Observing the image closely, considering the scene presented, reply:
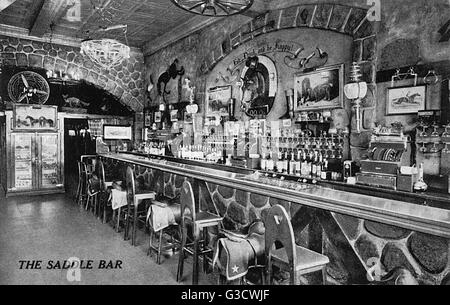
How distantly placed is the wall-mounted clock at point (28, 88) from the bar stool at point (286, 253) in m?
7.78

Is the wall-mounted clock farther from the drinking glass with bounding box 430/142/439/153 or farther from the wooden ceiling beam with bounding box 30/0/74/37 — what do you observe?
the drinking glass with bounding box 430/142/439/153

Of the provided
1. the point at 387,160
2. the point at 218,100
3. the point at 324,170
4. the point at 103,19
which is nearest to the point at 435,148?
the point at 387,160

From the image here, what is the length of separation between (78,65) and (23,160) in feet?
8.86

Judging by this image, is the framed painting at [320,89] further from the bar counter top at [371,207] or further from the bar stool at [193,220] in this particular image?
the bar stool at [193,220]

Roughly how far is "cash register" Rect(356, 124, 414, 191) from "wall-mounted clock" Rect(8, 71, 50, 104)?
24.8ft

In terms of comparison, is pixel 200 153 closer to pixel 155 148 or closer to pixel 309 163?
pixel 155 148

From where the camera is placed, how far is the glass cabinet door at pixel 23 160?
8.07 meters

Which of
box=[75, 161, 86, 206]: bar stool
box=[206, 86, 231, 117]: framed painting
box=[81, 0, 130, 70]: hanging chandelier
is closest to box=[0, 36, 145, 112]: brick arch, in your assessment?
box=[81, 0, 130, 70]: hanging chandelier

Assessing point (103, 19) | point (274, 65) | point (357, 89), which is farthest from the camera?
point (103, 19)

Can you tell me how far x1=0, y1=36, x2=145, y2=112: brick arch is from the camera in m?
7.93

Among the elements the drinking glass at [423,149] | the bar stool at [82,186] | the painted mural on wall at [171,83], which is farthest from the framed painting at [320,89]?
the bar stool at [82,186]

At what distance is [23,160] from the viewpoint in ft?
26.8

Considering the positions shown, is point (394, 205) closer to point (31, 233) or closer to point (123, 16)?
point (31, 233)

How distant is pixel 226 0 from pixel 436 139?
284cm
